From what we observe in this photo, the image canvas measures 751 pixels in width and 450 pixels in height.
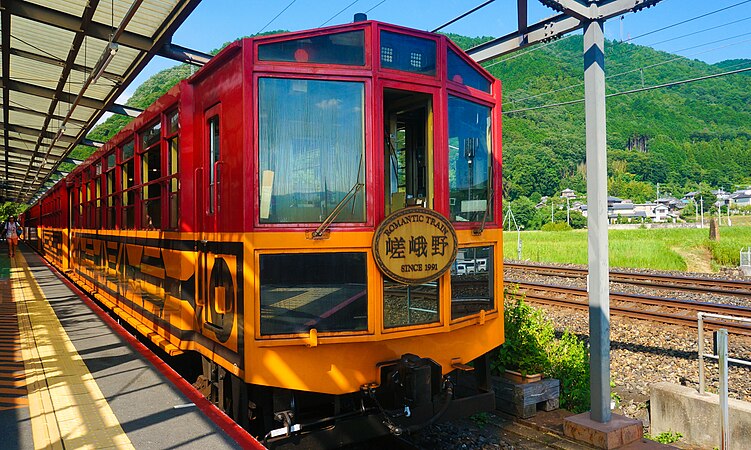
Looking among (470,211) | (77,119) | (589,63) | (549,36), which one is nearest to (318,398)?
(470,211)

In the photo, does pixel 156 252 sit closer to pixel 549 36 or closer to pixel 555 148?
pixel 549 36

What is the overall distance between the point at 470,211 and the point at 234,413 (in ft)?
7.81

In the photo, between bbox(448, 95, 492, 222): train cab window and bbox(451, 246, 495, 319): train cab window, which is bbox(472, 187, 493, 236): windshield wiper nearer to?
bbox(448, 95, 492, 222): train cab window

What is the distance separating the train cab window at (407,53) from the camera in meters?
4.23

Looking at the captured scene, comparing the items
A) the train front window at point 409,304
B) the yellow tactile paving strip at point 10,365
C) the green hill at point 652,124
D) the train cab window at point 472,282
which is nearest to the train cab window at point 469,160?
the train cab window at point 472,282

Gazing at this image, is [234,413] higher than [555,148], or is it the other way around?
[555,148]

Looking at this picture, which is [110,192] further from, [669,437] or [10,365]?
[669,437]

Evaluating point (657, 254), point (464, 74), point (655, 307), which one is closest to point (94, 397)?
point (464, 74)

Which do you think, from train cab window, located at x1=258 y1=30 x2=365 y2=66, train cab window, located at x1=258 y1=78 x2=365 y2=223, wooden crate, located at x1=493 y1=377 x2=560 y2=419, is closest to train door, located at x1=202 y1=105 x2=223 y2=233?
train cab window, located at x1=258 y1=78 x2=365 y2=223

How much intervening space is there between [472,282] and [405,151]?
4.23 feet

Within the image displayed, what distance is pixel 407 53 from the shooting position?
4324 millimetres

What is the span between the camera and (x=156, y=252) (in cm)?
595

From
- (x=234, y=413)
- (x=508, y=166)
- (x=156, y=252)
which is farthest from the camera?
(x=508, y=166)

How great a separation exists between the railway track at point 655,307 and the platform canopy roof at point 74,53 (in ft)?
24.1
